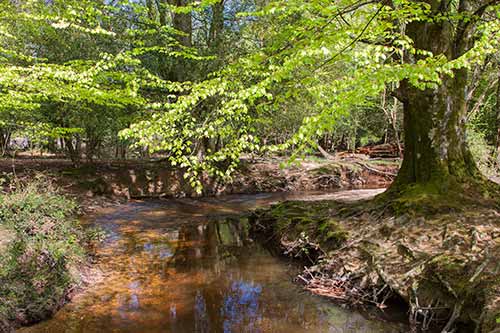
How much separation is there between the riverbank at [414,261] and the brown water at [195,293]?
0.49 meters

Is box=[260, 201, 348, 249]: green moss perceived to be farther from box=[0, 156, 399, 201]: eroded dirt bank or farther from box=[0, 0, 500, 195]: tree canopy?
box=[0, 156, 399, 201]: eroded dirt bank

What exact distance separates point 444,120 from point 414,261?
138 inches

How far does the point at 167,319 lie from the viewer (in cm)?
545

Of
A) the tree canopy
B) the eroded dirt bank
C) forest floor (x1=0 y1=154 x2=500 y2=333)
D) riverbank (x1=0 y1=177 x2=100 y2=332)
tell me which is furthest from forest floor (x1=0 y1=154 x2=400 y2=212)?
forest floor (x1=0 y1=154 x2=500 y2=333)

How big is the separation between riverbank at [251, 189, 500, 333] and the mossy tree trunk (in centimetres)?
102

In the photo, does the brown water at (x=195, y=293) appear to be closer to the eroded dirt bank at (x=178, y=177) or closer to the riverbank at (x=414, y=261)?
the riverbank at (x=414, y=261)

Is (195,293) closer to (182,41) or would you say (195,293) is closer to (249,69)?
(249,69)

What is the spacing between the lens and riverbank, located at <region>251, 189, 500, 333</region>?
475 centimetres

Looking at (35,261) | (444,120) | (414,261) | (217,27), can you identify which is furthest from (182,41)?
(414,261)

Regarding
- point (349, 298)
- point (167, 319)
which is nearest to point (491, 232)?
point (349, 298)

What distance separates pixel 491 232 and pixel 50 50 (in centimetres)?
1669

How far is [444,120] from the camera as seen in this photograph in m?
7.79

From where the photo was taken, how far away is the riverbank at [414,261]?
4.75 meters

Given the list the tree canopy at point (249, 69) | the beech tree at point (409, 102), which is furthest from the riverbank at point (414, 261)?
the tree canopy at point (249, 69)
